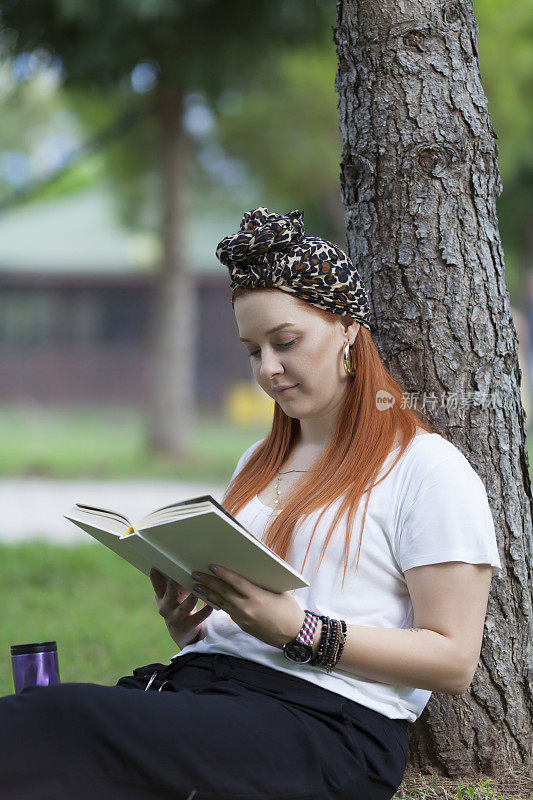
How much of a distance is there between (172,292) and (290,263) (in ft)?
32.4

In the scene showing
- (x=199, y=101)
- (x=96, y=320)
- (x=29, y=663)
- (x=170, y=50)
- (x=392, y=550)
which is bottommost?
(x=29, y=663)

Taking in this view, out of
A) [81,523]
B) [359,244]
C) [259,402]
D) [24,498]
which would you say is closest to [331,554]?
[81,523]

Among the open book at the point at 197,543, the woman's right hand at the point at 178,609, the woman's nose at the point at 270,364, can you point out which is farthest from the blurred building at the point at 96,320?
the open book at the point at 197,543

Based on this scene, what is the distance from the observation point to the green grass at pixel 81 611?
4.57 m

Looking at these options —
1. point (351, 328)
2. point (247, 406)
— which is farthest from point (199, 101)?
point (351, 328)

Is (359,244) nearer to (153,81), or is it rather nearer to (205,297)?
(153,81)

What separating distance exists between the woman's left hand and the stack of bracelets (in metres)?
0.06

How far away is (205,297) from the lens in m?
23.3

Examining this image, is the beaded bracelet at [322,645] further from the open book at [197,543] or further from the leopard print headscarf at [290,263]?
the leopard print headscarf at [290,263]

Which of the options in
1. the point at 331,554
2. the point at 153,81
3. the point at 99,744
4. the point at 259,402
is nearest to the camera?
the point at 99,744

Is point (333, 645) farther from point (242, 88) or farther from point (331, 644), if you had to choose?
point (242, 88)

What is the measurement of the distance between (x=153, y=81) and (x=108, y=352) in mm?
11868

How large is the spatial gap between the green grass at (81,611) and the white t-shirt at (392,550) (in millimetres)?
2120

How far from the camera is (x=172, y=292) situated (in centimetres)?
1203
